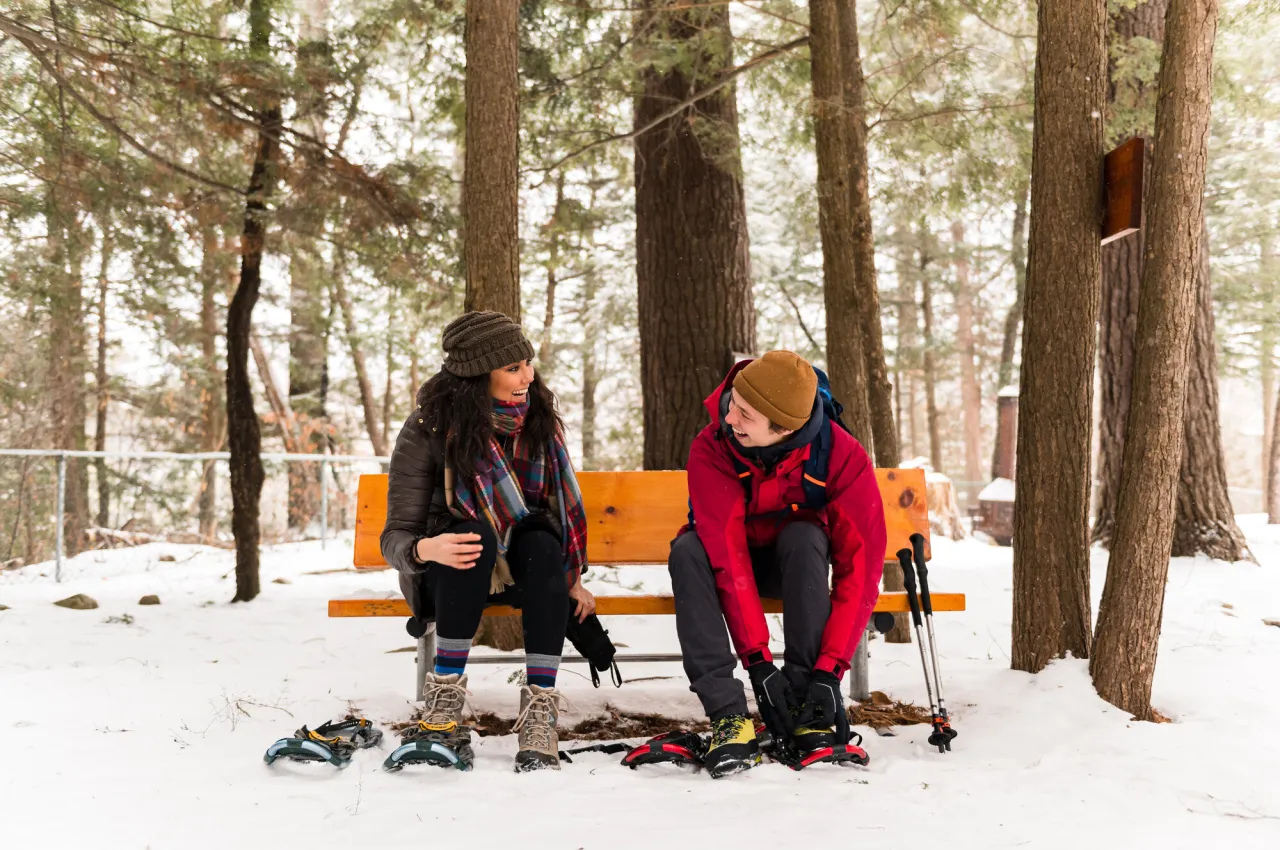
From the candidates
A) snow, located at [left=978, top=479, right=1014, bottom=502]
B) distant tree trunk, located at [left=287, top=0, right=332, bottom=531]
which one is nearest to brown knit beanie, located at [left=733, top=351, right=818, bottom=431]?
distant tree trunk, located at [left=287, top=0, right=332, bottom=531]

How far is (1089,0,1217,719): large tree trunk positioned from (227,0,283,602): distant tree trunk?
5367mm

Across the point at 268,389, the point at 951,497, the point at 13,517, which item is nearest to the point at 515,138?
the point at 13,517

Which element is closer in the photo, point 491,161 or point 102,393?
point 491,161

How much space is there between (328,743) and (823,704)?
1493 mm

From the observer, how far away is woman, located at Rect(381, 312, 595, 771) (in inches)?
113

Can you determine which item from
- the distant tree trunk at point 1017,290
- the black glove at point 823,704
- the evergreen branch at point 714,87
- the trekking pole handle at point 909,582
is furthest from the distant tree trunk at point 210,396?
the distant tree trunk at point 1017,290

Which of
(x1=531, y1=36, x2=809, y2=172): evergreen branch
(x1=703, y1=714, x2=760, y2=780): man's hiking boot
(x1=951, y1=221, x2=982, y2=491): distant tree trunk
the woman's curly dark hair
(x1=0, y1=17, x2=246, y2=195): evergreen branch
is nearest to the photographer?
(x1=703, y1=714, x2=760, y2=780): man's hiking boot

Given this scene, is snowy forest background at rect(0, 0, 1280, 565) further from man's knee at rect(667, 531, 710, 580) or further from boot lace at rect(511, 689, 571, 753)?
boot lace at rect(511, 689, 571, 753)

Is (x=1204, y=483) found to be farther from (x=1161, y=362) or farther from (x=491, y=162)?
(x=491, y=162)

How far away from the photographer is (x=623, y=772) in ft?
9.08

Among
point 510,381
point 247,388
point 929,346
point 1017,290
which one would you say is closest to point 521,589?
point 510,381

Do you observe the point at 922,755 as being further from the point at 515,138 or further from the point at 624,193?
the point at 624,193

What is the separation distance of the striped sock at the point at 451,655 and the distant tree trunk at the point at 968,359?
1738 cm

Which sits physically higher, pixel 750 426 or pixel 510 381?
pixel 510 381
